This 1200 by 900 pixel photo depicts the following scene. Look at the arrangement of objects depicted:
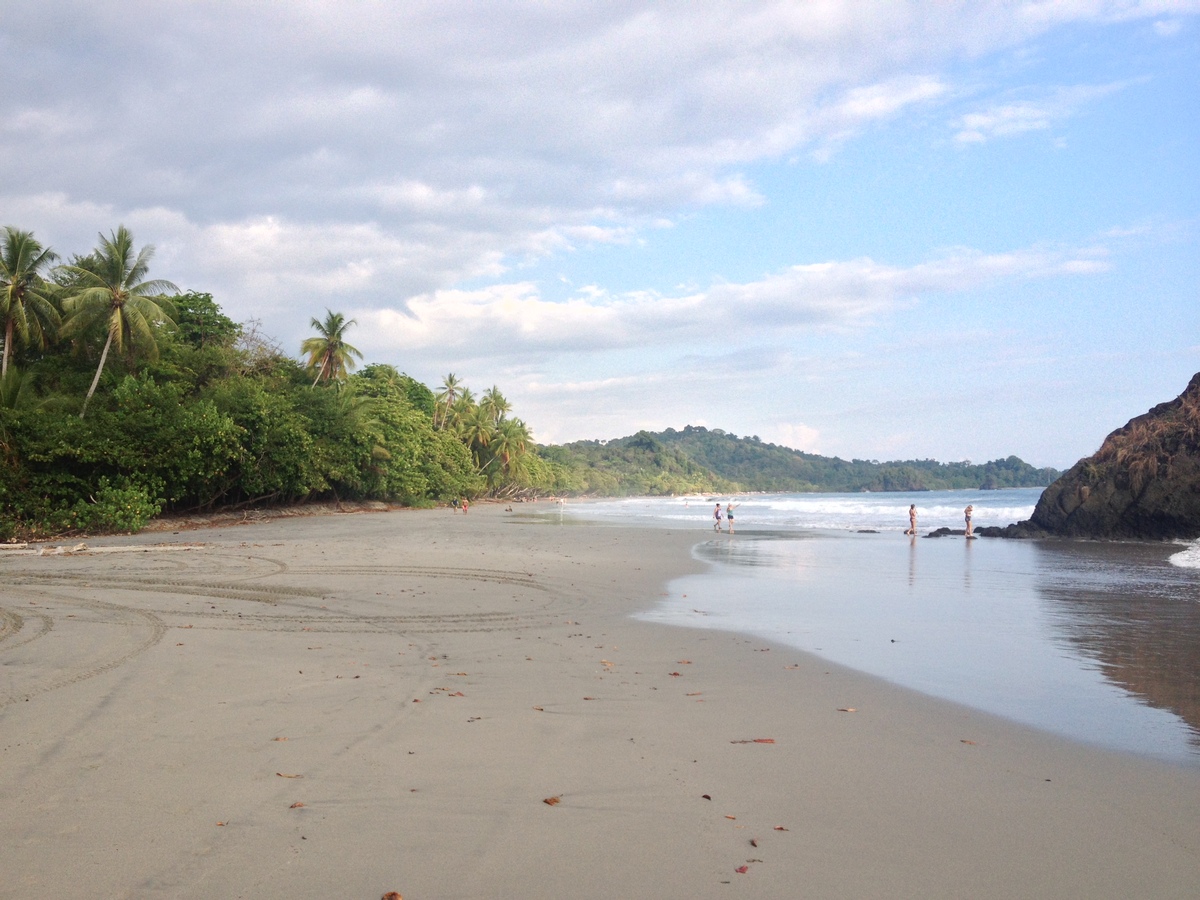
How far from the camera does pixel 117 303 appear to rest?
28531 millimetres

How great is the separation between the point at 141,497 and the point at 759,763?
24.7m

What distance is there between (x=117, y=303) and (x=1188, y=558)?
34792mm

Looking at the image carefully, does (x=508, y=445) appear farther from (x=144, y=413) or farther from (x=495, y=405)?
(x=144, y=413)

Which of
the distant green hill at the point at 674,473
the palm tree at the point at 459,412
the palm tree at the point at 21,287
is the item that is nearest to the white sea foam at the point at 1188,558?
the palm tree at the point at 21,287

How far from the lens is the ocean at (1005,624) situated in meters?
6.09

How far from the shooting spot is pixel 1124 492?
28672mm

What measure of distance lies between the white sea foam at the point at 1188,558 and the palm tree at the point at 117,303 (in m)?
32.8

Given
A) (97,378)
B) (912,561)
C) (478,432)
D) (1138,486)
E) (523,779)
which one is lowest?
(912,561)

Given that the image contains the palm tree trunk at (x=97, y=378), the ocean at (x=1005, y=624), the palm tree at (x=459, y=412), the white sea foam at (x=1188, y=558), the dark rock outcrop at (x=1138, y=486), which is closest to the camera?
the ocean at (x=1005, y=624)

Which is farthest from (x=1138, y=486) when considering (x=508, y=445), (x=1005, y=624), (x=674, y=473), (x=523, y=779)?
(x=674, y=473)

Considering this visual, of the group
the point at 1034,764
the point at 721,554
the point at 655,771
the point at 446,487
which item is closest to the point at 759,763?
the point at 655,771

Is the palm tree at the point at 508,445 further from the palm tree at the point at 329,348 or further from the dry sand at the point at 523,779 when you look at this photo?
the dry sand at the point at 523,779

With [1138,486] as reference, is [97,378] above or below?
above

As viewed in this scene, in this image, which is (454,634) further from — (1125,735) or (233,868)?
(1125,735)
